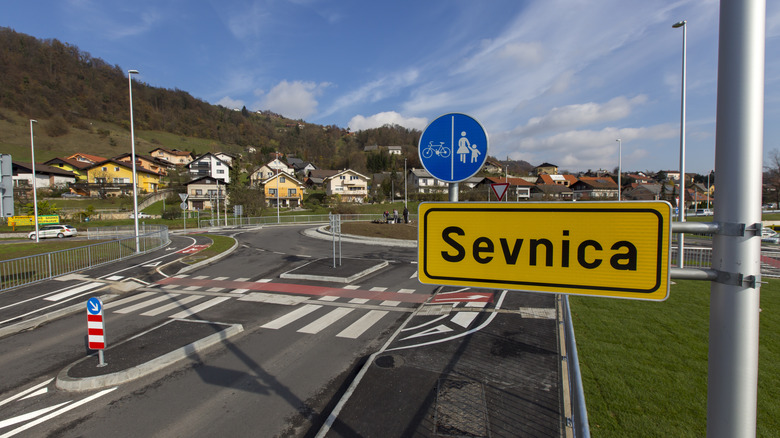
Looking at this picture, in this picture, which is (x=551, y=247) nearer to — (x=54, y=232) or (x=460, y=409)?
(x=460, y=409)

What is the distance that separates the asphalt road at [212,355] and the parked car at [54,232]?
86.7ft

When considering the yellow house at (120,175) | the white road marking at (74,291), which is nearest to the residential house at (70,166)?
the yellow house at (120,175)

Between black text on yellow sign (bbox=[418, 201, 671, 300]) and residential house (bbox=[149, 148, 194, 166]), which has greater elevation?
residential house (bbox=[149, 148, 194, 166])

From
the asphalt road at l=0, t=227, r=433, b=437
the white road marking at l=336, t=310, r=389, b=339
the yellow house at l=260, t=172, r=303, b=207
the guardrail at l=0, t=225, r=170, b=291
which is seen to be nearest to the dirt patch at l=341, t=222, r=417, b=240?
the asphalt road at l=0, t=227, r=433, b=437

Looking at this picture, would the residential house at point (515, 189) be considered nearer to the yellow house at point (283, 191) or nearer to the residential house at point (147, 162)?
the yellow house at point (283, 191)

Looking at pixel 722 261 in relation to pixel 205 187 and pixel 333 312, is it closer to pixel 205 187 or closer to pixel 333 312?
pixel 333 312

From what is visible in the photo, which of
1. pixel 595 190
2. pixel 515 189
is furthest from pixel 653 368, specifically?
pixel 595 190

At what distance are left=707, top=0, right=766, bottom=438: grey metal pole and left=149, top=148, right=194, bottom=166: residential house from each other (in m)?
120

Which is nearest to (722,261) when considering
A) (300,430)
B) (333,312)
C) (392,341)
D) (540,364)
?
(300,430)

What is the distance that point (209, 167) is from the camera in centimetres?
9738

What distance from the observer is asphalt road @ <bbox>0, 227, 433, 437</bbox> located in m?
5.80

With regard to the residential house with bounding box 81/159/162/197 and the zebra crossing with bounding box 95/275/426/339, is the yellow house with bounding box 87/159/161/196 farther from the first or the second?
the zebra crossing with bounding box 95/275/426/339

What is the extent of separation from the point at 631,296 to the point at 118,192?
278 ft

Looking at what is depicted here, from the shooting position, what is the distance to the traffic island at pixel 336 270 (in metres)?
15.9
